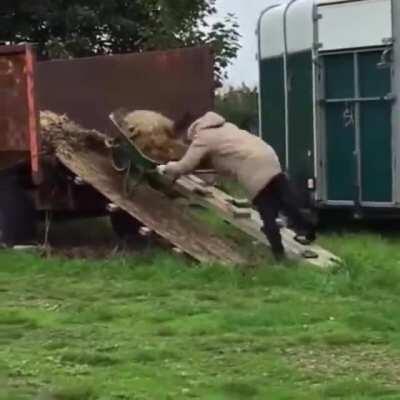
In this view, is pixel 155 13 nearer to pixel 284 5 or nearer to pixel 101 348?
pixel 284 5

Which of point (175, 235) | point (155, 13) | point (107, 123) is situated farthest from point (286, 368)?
point (155, 13)

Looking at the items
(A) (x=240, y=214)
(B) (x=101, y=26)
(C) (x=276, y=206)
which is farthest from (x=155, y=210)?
(B) (x=101, y=26)

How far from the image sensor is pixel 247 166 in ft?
41.5

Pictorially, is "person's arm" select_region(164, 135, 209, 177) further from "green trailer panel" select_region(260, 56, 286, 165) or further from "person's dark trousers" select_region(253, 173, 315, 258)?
"green trailer panel" select_region(260, 56, 286, 165)

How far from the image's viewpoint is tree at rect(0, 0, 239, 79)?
22.1m

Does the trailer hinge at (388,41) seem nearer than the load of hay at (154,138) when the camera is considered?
No

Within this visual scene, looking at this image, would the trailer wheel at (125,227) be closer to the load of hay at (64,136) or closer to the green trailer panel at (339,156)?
the load of hay at (64,136)

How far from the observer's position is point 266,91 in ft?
55.9

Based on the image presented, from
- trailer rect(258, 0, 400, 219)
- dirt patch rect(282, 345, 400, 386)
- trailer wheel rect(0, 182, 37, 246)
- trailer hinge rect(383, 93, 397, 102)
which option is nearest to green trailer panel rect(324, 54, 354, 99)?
trailer rect(258, 0, 400, 219)

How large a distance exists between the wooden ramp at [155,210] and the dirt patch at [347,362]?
3.62 metres

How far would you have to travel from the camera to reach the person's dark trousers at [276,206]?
490 inches

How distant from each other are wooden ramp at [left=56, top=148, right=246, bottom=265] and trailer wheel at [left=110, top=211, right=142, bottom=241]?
35 cm

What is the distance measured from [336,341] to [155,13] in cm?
1423

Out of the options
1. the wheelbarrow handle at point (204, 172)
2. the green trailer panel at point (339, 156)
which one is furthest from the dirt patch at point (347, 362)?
the green trailer panel at point (339, 156)
